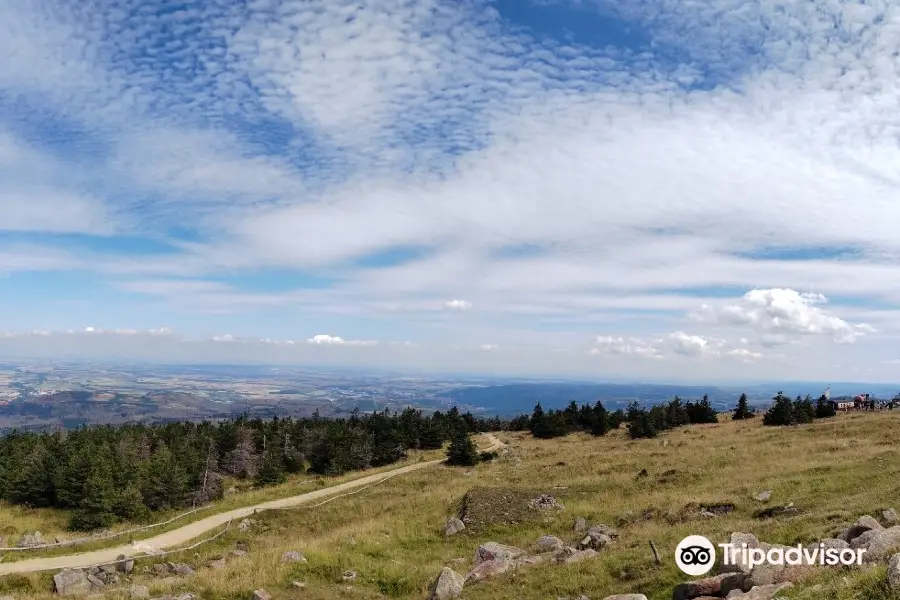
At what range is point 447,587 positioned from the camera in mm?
17188

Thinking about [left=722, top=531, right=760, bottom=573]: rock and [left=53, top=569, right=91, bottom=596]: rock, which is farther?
[left=53, top=569, right=91, bottom=596]: rock

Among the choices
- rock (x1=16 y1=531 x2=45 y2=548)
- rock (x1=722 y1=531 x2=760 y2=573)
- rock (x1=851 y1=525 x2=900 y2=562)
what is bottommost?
rock (x1=16 y1=531 x2=45 y2=548)

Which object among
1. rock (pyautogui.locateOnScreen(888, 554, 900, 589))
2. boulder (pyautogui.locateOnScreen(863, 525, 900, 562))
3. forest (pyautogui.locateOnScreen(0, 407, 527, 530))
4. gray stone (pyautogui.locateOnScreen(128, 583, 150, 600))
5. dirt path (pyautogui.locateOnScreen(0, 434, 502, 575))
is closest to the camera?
rock (pyautogui.locateOnScreen(888, 554, 900, 589))

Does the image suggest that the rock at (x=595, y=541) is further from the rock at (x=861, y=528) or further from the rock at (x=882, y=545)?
the rock at (x=882, y=545)

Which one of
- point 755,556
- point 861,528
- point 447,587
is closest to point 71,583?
point 447,587

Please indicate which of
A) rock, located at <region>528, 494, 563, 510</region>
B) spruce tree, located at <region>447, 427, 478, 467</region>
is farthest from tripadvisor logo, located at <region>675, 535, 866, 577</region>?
spruce tree, located at <region>447, 427, 478, 467</region>

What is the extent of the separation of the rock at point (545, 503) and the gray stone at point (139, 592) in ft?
61.6

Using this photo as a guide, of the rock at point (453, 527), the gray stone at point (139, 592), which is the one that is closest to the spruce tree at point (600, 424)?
the rock at point (453, 527)

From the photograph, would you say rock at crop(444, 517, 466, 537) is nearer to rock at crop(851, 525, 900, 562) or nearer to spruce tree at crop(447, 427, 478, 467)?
rock at crop(851, 525, 900, 562)

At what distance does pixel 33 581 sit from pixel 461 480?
29.0 metres

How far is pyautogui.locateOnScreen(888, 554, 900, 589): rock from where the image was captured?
864 centimetres

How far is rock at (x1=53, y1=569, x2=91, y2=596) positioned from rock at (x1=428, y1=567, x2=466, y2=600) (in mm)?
13987

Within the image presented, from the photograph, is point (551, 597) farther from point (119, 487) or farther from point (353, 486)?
point (119, 487)

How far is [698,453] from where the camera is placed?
42500 mm
